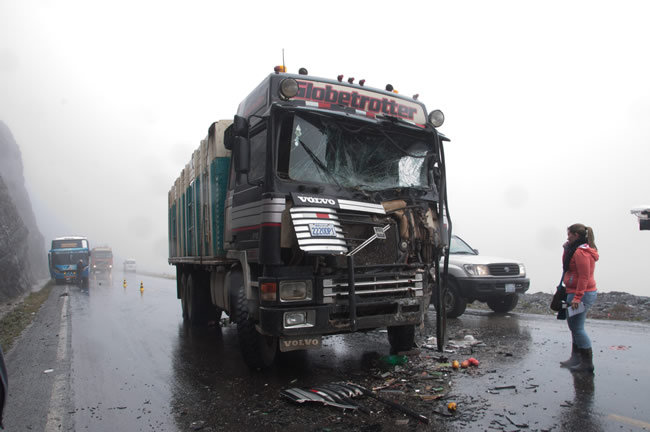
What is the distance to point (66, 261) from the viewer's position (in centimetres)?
2902

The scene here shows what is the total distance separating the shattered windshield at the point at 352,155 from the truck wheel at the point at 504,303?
5760 mm

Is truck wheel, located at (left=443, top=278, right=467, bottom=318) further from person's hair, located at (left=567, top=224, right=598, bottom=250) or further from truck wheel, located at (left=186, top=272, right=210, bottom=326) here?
truck wheel, located at (left=186, top=272, right=210, bottom=326)

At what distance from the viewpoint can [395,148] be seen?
604 cm

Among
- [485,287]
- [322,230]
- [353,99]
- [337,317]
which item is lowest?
[485,287]

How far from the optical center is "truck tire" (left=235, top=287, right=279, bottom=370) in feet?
18.3

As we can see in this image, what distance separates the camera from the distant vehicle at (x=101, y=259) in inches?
1714

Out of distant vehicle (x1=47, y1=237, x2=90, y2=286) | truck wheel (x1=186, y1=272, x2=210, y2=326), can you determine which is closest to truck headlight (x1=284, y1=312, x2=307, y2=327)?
truck wheel (x1=186, y1=272, x2=210, y2=326)

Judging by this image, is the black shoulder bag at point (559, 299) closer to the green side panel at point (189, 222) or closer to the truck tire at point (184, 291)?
the green side panel at point (189, 222)

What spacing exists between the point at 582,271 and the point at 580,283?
0.14 m

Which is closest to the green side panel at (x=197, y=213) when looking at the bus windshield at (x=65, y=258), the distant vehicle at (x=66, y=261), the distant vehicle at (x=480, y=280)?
the distant vehicle at (x=480, y=280)

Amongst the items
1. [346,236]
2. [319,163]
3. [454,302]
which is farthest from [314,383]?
[454,302]

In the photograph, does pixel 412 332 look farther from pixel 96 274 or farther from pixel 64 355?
pixel 96 274

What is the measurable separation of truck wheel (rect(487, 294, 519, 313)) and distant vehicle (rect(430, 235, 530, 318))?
0.38 metres

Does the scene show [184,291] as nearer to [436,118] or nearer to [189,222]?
[189,222]
